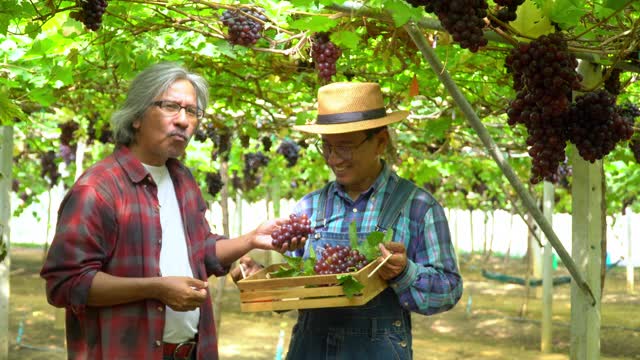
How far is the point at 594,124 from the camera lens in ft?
8.81

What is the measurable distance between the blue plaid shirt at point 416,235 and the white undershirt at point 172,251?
1.81 feet

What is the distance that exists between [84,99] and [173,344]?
4927 millimetres

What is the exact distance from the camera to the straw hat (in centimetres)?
324

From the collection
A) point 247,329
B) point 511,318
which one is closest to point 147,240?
point 247,329

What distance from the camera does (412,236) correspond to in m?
3.19

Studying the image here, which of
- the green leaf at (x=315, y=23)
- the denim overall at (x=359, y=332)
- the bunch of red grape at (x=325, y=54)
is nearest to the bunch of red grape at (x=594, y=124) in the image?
the denim overall at (x=359, y=332)

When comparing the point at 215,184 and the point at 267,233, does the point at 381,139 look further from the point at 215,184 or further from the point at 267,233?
the point at 215,184

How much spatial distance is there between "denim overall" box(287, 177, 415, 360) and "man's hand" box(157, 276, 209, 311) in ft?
1.94

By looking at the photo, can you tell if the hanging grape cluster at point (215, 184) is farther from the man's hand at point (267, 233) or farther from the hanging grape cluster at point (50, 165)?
the man's hand at point (267, 233)

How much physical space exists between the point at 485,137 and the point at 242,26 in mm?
1540

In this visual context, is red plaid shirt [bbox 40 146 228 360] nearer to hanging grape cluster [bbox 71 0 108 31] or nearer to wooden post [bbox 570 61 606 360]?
hanging grape cluster [bbox 71 0 108 31]

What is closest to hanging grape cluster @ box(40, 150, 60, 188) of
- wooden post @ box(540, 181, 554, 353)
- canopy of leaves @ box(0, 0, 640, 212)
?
canopy of leaves @ box(0, 0, 640, 212)

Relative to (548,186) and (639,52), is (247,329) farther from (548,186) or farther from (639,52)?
(639,52)

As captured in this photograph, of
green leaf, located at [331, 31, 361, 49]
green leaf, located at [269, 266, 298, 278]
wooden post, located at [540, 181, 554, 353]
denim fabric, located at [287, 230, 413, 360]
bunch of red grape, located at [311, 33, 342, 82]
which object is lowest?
wooden post, located at [540, 181, 554, 353]
